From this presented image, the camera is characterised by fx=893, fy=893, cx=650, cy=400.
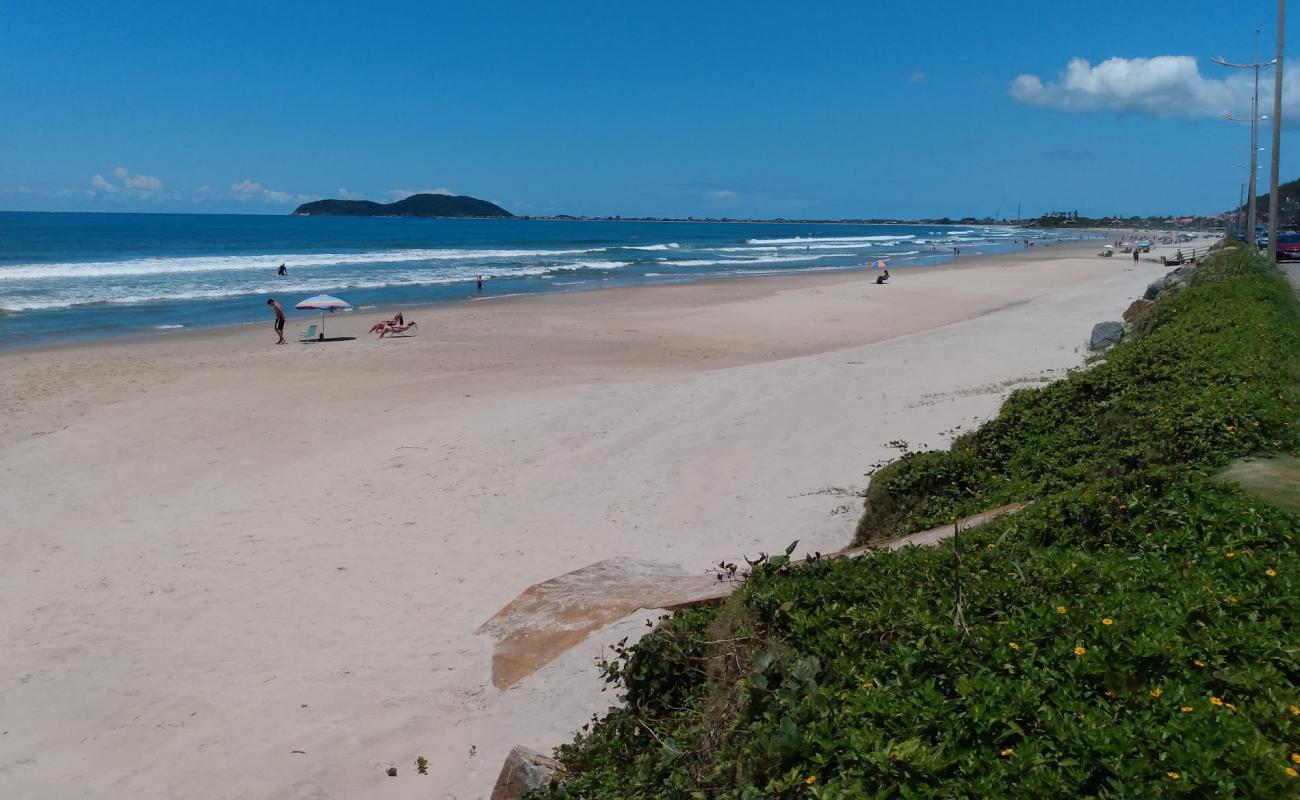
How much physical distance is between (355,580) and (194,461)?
5.34m

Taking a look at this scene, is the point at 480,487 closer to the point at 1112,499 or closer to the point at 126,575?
the point at 126,575

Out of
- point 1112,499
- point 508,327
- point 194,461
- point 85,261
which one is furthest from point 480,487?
point 85,261

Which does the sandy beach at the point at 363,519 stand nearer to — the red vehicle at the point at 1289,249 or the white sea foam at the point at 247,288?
the white sea foam at the point at 247,288

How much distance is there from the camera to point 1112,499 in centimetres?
484

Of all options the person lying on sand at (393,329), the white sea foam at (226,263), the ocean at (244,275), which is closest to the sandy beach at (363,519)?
the person lying on sand at (393,329)

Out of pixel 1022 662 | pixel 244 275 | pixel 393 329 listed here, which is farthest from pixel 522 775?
pixel 244 275

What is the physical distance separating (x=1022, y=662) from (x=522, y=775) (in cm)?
232

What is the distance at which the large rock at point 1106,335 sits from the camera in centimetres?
1502

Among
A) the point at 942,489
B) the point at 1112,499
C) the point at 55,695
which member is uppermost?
the point at 1112,499

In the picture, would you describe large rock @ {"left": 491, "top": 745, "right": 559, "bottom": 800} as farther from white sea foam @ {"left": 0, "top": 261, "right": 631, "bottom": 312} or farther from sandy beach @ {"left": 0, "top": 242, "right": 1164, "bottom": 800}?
white sea foam @ {"left": 0, "top": 261, "right": 631, "bottom": 312}

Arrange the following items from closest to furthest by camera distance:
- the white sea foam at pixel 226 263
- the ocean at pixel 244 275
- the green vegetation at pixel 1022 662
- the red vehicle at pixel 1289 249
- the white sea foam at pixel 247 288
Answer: the green vegetation at pixel 1022 662 → the red vehicle at pixel 1289 249 → the ocean at pixel 244 275 → the white sea foam at pixel 247 288 → the white sea foam at pixel 226 263

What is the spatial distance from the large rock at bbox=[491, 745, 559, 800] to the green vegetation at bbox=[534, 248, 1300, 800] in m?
0.16

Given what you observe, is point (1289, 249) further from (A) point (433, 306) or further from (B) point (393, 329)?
(A) point (433, 306)

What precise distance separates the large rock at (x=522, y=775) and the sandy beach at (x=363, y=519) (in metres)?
0.62
